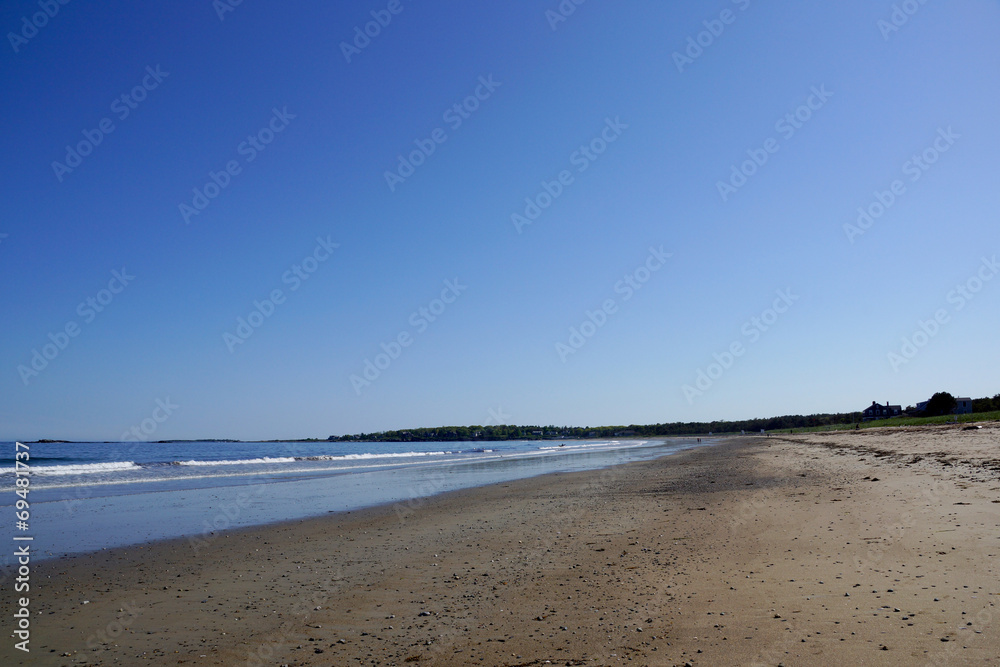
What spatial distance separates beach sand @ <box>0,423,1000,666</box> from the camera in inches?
214

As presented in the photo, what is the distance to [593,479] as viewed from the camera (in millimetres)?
24422

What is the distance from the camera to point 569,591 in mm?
7340

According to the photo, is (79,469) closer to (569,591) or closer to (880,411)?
(569,591)

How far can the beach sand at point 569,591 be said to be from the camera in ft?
17.8

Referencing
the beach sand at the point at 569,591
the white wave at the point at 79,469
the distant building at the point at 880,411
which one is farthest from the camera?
the distant building at the point at 880,411

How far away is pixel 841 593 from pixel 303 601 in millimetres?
6683

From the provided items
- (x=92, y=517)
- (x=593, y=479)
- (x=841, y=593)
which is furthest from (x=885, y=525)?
(x=92, y=517)

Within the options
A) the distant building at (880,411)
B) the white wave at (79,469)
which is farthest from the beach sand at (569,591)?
the distant building at (880,411)

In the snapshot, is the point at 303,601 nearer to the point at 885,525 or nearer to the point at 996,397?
the point at 885,525

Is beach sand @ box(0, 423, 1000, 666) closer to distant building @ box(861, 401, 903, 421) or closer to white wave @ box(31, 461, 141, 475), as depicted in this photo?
white wave @ box(31, 461, 141, 475)

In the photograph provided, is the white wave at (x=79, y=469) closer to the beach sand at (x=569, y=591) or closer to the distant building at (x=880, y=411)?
the beach sand at (x=569, y=591)

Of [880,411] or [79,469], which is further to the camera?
[880,411]

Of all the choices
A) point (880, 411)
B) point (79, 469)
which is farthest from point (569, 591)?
point (880, 411)

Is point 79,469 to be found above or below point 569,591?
below
